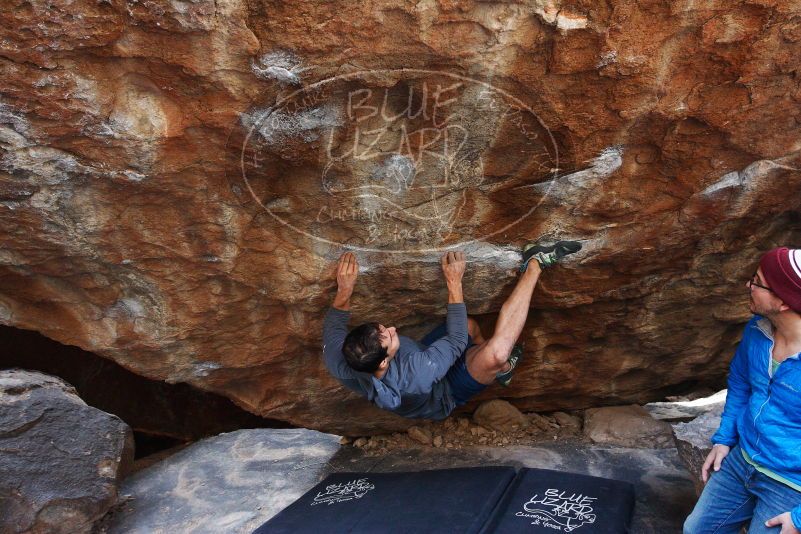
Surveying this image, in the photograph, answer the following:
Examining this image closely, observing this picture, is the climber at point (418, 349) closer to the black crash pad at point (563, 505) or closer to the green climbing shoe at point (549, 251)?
the green climbing shoe at point (549, 251)

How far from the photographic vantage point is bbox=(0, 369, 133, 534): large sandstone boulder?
3.04 m

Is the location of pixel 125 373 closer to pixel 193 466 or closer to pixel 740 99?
pixel 193 466

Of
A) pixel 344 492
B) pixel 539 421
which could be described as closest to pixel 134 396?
pixel 344 492

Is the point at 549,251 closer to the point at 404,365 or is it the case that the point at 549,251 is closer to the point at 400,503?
the point at 404,365

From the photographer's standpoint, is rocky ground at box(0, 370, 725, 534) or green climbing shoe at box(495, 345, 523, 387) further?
green climbing shoe at box(495, 345, 523, 387)

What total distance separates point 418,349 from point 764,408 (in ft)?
4.78

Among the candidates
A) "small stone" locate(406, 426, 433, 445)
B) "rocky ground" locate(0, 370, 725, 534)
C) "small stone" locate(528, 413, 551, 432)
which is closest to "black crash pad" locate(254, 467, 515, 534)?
"rocky ground" locate(0, 370, 725, 534)

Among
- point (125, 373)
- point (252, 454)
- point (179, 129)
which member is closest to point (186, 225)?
point (179, 129)

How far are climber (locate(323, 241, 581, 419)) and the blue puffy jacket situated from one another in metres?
0.91

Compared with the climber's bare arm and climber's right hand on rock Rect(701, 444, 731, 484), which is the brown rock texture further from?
climber's right hand on rock Rect(701, 444, 731, 484)

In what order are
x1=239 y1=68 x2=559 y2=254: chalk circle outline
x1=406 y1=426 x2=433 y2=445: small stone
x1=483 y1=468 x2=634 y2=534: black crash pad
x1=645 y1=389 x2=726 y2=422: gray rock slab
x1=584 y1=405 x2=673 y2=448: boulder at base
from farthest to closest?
x1=645 y1=389 x2=726 y2=422: gray rock slab, x1=406 y1=426 x2=433 y2=445: small stone, x1=584 y1=405 x2=673 y2=448: boulder at base, x1=483 y1=468 x2=634 y2=534: black crash pad, x1=239 y1=68 x2=559 y2=254: chalk circle outline

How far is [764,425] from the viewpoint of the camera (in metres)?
2.15

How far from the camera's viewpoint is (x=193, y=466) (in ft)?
12.8

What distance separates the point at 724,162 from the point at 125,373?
3876 mm
